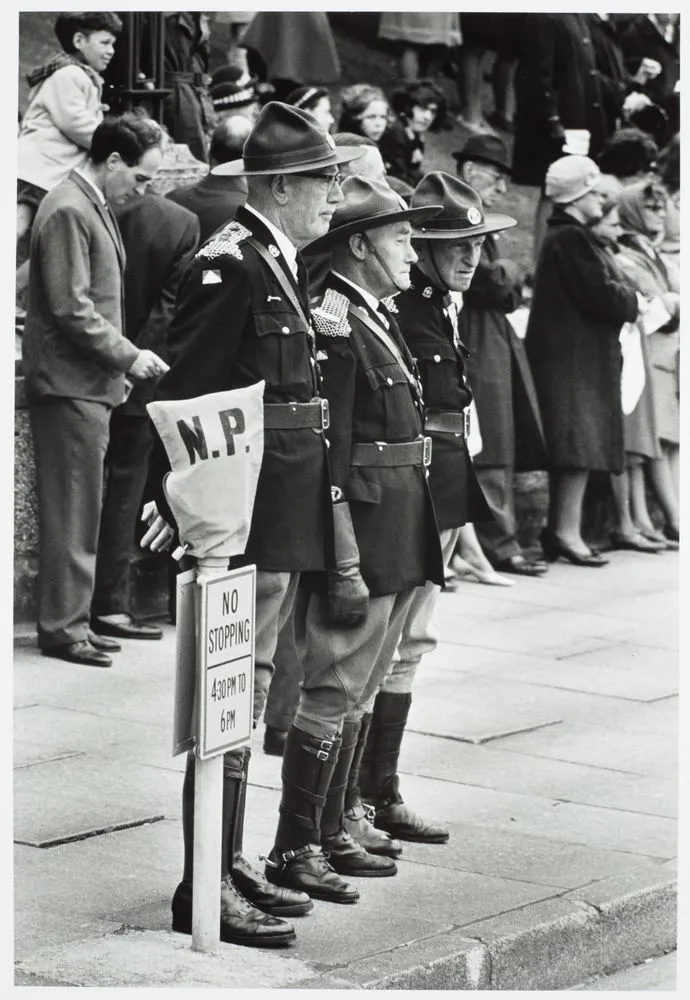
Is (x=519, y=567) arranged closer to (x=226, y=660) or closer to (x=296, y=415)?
(x=296, y=415)

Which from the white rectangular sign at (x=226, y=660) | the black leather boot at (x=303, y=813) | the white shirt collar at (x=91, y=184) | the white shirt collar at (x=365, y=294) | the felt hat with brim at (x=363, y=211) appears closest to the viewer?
the white rectangular sign at (x=226, y=660)

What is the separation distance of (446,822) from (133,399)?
303 centimetres

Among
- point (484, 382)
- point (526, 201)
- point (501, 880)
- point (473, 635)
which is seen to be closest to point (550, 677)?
point (473, 635)

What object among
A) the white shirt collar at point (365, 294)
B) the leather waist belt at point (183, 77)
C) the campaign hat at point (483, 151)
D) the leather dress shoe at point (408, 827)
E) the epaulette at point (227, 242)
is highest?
the leather waist belt at point (183, 77)

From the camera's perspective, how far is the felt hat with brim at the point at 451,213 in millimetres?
6328

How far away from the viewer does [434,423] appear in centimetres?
652

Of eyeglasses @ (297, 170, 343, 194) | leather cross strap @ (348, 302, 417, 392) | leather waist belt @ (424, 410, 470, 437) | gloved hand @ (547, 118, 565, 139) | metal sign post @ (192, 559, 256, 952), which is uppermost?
gloved hand @ (547, 118, 565, 139)

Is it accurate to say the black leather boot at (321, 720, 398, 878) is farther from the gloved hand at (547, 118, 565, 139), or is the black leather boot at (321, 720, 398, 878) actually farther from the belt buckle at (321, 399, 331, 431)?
the gloved hand at (547, 118, 565, 139)

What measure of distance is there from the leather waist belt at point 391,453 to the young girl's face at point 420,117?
7.35 metres

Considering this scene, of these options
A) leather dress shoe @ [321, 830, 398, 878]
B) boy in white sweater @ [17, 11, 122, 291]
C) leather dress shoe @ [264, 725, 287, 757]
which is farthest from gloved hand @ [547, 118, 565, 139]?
leather dress shoe @ [321, 830, 398, 878]

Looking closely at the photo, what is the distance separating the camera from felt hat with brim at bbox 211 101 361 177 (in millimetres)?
5395

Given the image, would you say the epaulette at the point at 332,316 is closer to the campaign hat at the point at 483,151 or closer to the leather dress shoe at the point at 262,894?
the leather dress shoe at the point at 262,894

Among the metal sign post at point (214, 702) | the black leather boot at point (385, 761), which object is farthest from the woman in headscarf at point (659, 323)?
the metal sign post at point (214, 702)

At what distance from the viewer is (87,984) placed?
4.75 meters
